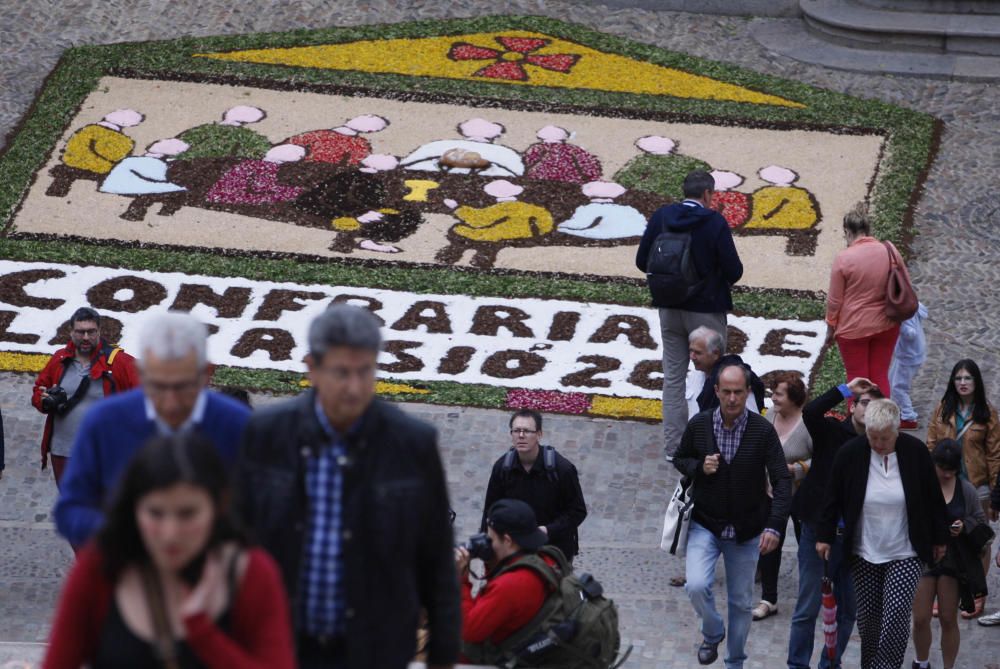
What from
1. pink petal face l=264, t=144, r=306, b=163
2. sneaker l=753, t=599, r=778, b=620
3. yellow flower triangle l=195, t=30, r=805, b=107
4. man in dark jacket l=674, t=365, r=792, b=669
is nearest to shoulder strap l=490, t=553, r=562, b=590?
man in dark jacket l=674, t=365, r=792, b=669

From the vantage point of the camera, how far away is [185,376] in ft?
15.0

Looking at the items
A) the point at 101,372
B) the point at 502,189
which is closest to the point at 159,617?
the point at 101,372

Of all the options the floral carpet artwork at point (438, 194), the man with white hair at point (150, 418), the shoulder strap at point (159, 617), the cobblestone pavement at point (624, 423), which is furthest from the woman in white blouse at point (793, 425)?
the shoulder strap at point (159, 617)

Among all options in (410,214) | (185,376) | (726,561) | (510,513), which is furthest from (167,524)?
(410,214)

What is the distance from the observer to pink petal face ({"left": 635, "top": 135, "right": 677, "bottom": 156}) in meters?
16.3

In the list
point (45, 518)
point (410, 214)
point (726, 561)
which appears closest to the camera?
point (726, 561)

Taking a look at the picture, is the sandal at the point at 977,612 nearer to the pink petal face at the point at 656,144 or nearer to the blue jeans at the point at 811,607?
the blue jeans at the point at 811,607

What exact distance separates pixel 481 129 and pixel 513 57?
173 cm

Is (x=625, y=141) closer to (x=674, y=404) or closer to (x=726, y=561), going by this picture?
(x=674, y=404)

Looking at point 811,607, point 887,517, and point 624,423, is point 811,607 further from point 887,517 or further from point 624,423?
point 624,423

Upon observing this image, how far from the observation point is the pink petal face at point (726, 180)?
15.7m

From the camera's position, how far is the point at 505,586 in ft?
23.2

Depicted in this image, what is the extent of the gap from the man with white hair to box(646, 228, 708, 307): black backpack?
20.5 feet

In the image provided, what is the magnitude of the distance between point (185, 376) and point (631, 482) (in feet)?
22.8
